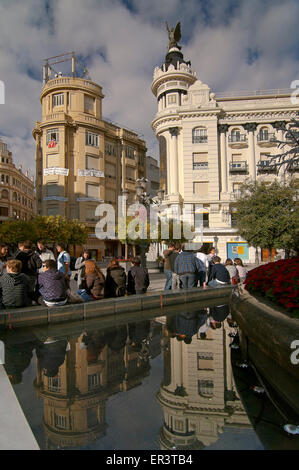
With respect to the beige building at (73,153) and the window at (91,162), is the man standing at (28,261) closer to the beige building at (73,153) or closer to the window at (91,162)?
the beige building at (73,153)

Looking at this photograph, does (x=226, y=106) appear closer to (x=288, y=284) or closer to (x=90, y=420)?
(x=288, y=284)

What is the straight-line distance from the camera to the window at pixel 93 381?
327 centimetres

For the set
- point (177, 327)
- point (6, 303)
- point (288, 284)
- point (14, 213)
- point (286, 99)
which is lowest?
point (177, 327)

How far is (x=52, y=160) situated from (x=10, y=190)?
20.9 metres

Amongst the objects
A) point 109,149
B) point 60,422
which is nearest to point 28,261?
point 60,422

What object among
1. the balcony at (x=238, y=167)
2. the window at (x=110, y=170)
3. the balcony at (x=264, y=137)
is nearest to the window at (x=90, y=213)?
the window at (x=110, y=170)

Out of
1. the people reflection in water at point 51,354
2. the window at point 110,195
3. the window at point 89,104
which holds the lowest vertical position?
the people reflection in water at point 51,354

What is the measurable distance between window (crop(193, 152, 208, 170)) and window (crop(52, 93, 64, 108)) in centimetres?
1961

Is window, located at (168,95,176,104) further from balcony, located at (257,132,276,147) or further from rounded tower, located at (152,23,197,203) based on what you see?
balcony, located at (257,132,276,147)

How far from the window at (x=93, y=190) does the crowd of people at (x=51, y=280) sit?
1268 inches

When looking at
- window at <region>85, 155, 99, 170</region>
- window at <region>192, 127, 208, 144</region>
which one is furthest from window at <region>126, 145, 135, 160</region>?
window at <region>192, 127, 208, 144</region>

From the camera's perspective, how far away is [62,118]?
37.9 metres
